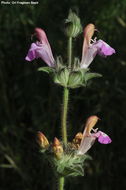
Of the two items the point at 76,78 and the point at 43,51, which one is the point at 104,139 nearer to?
the point at 76,78

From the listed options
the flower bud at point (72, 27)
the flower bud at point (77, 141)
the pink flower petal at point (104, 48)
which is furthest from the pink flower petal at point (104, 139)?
the flower bud at point (72, 27)

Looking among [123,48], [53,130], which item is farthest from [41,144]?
[123,48]

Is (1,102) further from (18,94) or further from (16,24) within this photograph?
(16,24)

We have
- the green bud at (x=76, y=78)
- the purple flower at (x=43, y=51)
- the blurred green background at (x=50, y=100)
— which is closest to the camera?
the green bud at (x=76, y=78)

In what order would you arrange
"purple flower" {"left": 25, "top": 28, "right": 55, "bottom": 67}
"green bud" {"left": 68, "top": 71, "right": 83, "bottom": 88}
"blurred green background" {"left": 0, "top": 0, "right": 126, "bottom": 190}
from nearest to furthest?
"green bud" {"left": 68, "top": 71, "right": 83, "bottom": 88} < "purple flower" {"left": 25, "top": 28, "right": 55, "bottom": 67} < "blurred green background" {"left": 0, "top": 0, "right": 126, "bottom": 190}

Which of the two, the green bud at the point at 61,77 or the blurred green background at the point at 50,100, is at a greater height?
the blurred green background at the point at 50,100

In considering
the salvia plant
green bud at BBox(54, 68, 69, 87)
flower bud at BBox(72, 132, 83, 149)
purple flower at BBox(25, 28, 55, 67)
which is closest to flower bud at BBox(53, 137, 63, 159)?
the salvia plant

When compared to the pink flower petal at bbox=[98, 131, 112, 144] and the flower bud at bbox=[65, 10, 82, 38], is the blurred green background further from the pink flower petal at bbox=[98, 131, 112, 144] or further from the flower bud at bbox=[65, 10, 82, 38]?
the flower bud at bbox=[65, 10, 82, 38]

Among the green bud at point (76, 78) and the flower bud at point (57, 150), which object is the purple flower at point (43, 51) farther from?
the flower bud at point (57, 150)

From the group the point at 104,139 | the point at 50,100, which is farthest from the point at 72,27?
the point at 50,100

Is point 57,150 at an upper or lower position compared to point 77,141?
lower
